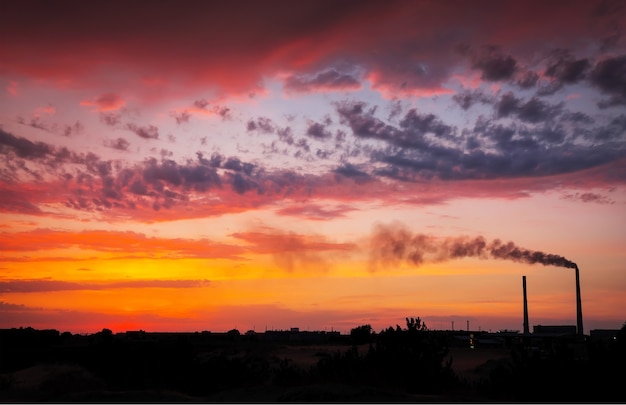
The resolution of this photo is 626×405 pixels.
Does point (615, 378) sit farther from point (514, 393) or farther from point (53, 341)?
point (53, 341)

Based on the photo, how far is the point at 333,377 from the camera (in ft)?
97.0

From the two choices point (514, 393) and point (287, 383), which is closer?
point (514, 393)

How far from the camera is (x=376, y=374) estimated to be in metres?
29.5

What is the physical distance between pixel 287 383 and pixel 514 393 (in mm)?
10216

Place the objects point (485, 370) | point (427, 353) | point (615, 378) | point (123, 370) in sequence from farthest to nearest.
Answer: point (485, 370) < point (123, 370) < point (427, 353) < point (615, 378)

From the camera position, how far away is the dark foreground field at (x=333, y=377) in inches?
958

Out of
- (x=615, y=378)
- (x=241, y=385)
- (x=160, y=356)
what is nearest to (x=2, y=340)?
(x=160, y=356)

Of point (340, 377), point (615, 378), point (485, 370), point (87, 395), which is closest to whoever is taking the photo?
point (615, 378)

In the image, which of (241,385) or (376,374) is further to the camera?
(241,385)

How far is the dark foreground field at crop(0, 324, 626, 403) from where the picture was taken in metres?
24.3

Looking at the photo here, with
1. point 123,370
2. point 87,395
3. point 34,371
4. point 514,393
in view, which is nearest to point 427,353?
point 514,393

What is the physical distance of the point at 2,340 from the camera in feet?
195

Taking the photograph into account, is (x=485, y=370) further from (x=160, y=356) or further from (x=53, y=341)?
(x=53, y=341)

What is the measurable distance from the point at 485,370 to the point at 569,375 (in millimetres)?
29940
